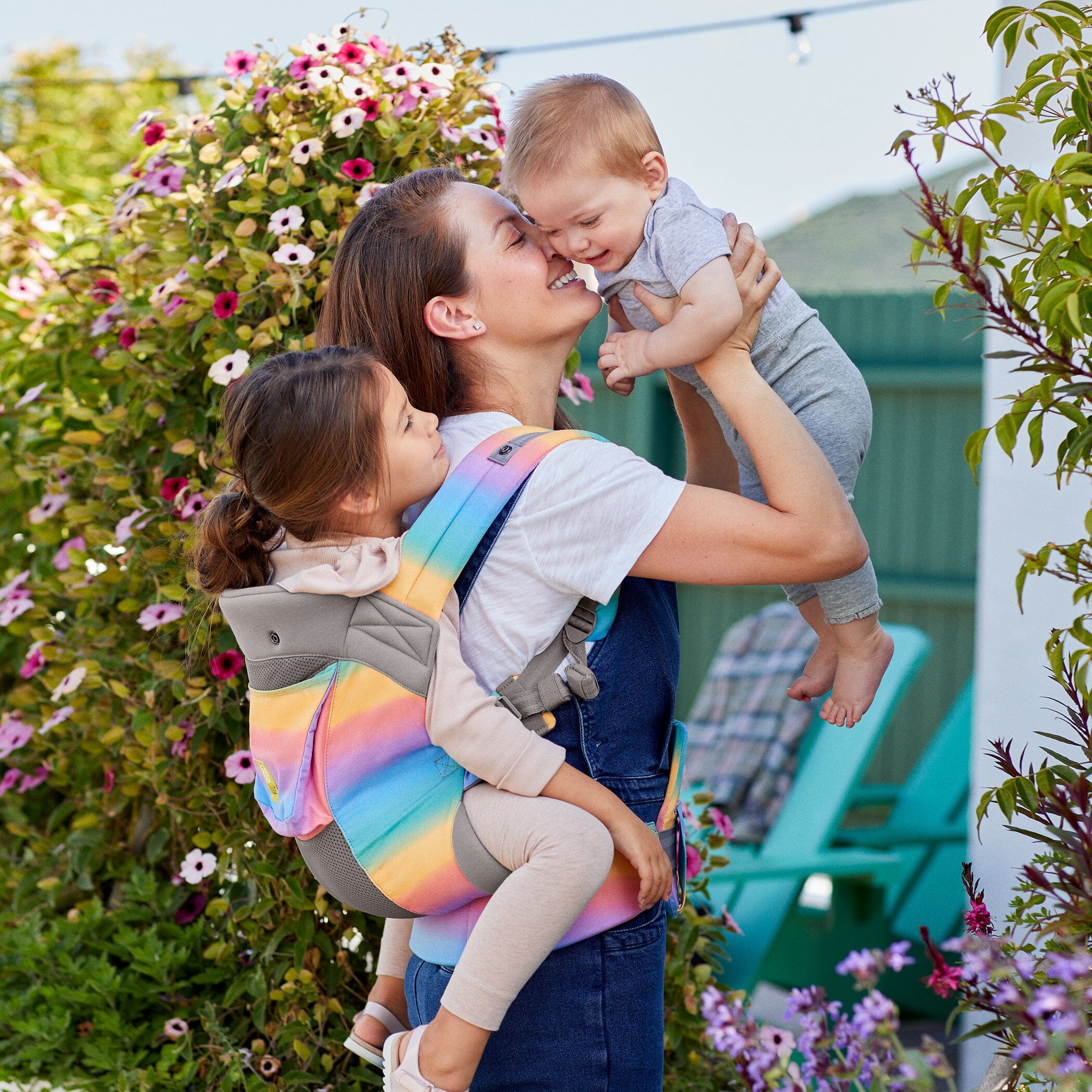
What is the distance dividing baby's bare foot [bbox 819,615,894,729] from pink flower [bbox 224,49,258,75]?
1582 millimetres

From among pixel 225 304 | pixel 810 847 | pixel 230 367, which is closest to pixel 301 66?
pixel 225 304

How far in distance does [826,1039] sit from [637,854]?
310mm

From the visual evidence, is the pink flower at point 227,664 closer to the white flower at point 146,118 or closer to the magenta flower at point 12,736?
the magenta flower at point 12,736

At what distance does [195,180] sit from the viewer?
2.26 meters

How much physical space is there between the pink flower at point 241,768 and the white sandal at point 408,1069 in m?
0.88

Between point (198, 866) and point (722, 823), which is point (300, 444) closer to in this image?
point (198, 866)

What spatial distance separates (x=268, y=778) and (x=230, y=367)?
38.9 inches

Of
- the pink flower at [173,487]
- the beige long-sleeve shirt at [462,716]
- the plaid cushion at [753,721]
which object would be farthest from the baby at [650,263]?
the plaid cushion at [753,721]

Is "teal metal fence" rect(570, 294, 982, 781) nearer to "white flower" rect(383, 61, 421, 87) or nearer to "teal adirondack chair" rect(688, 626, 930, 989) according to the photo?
"teal adirondack chair" rect(688, 626, 930, 989)

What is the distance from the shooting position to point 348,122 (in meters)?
2.04

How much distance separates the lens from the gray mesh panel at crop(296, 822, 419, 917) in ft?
3.93

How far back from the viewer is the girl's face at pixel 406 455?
3.98ft

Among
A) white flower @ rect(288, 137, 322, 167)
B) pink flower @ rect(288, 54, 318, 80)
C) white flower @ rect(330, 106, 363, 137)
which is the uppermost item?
pink flower @ rect(288, 54, 318, 80)

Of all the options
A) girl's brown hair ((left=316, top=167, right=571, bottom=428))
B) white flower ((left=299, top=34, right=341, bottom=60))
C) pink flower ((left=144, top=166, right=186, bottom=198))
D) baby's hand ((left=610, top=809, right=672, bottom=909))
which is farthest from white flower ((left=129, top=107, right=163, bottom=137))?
baby's hand ((left=610, top=809, right=672, bottom=909))
